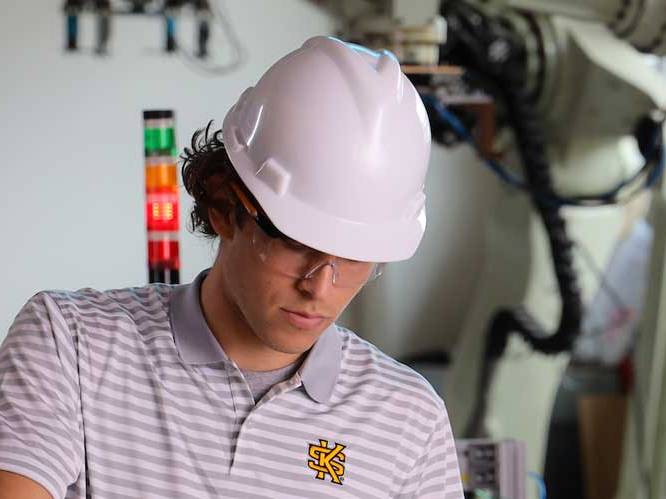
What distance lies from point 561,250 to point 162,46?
1125 mm

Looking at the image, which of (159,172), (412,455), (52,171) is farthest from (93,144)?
(412,455)

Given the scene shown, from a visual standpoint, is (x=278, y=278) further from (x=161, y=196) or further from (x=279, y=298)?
(x=161, y=196)

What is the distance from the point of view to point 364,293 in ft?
13.3

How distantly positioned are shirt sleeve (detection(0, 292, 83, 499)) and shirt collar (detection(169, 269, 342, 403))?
12 cm

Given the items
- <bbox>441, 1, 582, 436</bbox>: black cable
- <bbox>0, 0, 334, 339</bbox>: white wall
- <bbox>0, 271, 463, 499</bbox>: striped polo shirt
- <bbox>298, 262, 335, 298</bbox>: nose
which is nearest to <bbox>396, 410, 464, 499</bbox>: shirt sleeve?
<bbox>0, 271, 463, 499</bbox>: striped polo shirt

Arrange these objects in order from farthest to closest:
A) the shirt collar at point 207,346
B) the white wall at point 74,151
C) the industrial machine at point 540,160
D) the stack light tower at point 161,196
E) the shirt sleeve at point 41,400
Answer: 1. the industrial machine at point 540,160
2. the white wall at point 74,151
3. the stack light tower at point 161,196
4. the shirt collar at point 207,346
5. the shirt sleeve at point 41,400

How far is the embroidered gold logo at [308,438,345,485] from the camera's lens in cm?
119

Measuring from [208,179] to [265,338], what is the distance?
→ 0.70 feet

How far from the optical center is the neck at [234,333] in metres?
1.21

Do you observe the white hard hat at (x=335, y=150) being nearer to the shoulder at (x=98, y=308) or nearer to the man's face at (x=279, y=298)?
the man's face at (x=279, y=298)

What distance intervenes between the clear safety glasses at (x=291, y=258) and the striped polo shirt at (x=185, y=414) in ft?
0.39

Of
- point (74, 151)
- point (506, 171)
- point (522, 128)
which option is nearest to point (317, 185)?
point (74, 151)

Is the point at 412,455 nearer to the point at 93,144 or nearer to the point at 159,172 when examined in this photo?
the point at 159,172

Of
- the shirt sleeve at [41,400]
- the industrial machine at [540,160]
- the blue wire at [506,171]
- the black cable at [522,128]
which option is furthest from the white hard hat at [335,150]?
the black cable at [522,128]
